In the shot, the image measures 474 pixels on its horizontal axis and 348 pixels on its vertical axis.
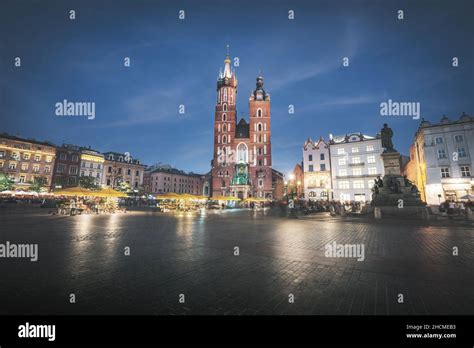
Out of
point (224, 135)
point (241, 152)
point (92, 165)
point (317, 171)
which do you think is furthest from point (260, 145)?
point (92, 165)

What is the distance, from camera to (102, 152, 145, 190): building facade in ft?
217

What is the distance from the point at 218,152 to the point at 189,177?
47741 mm

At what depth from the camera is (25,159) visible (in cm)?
5088

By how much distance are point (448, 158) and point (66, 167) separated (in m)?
81.7

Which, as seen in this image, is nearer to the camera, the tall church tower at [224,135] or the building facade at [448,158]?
the building facade at [448,158]

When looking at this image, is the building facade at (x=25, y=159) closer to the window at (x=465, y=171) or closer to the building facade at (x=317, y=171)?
the building facade at (x=317, y=171)

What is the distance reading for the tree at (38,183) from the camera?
46.5m

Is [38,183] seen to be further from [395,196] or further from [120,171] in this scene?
[395,196]

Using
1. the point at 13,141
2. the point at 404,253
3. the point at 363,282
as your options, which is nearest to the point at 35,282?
the point at 363,282

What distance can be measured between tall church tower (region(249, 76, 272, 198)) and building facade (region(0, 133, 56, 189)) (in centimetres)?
5252

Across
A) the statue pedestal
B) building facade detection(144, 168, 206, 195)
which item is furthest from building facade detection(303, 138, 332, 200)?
building facade detection(144, 168, 206, 195)

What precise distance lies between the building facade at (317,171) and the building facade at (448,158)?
58.1 feet

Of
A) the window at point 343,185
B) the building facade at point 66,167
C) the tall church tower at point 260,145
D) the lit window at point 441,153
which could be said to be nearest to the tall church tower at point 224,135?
the tall church tower at point 260,145
